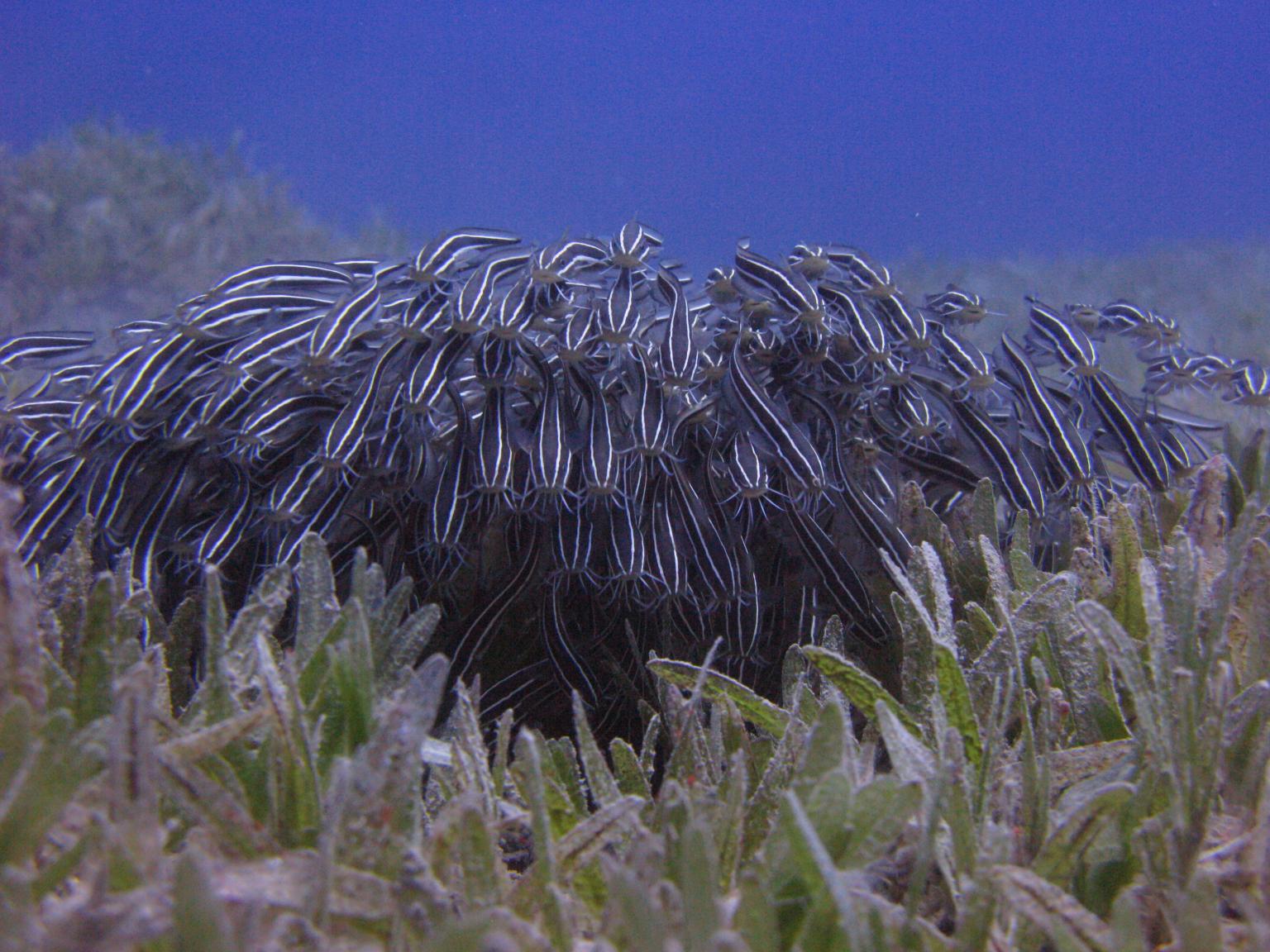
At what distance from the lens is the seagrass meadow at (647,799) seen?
1.27 m

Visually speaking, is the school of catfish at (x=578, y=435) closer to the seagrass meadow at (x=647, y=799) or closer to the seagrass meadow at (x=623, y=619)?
the seagrass meadow at (x=623, y=619)

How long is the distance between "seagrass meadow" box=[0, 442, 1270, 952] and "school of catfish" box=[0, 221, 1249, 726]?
2.94 feet

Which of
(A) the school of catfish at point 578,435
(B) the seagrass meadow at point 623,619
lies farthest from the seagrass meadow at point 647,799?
(A) the school of catfish at point 578,435

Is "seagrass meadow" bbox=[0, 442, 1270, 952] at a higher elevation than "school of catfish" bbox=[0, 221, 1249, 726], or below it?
below

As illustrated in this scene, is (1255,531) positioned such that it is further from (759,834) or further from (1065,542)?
(759,834)

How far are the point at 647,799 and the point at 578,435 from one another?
1.43m

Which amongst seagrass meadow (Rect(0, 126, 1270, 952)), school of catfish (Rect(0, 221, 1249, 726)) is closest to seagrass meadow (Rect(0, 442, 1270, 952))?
seagrass meadow (Rect(0, 126, 1270, 952))

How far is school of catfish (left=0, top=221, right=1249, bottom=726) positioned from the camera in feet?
10.1

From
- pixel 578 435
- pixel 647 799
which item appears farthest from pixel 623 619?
pixel 647 799

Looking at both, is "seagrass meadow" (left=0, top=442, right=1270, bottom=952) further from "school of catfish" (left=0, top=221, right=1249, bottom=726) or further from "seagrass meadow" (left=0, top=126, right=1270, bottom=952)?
"school of catfish" (left=0, top=221, right=1249, bottom=726)

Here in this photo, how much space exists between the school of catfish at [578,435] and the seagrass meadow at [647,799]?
0.90 metres

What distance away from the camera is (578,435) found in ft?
10.2

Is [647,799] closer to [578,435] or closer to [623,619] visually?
[578,435]

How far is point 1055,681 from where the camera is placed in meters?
2.40
